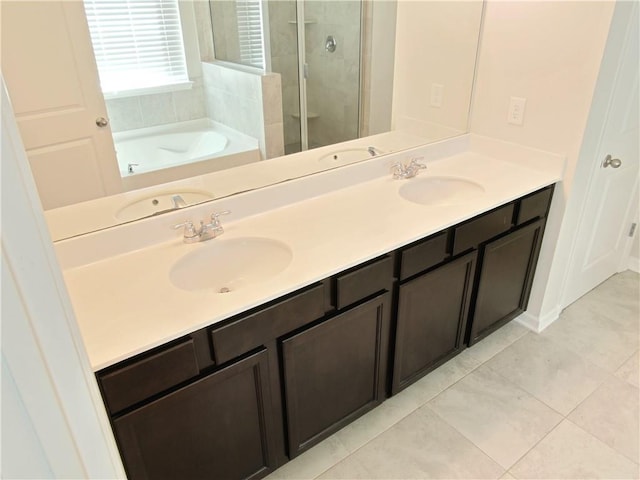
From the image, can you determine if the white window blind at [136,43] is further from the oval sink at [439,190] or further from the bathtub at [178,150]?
the oval sink at [439,190]

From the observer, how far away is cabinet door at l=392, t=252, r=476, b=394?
171 cm

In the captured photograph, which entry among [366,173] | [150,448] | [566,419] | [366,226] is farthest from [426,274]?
[150,448]

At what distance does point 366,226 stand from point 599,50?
46.6 inches

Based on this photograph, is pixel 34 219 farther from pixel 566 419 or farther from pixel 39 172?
pixel 566 419

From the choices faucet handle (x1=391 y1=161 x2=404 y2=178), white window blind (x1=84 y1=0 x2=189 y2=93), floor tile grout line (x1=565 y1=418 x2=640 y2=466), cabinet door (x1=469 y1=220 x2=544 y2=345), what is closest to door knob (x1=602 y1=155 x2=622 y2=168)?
cabinet door (x1=469 y1=220 x2=544 y2=345)

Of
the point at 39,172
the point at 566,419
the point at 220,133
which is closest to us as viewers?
the point at 39,172

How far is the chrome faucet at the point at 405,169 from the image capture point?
2.10m

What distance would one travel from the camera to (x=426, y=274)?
5.57ft

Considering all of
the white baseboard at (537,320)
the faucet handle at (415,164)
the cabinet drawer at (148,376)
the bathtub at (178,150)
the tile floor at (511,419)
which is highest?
the bathtub at (178,150)

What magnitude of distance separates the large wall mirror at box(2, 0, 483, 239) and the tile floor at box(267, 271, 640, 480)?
3.61 feet

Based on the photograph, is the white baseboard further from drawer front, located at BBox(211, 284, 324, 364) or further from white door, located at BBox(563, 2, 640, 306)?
drawer front, located at BBox(211, 284, 324, 364)

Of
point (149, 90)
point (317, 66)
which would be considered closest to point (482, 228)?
point (317, 66)

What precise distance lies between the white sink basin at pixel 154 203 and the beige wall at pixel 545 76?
150 cm

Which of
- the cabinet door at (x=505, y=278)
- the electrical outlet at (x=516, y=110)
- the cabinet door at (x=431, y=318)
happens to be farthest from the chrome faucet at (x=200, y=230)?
the electrical outlet at (x=516, y=110)
